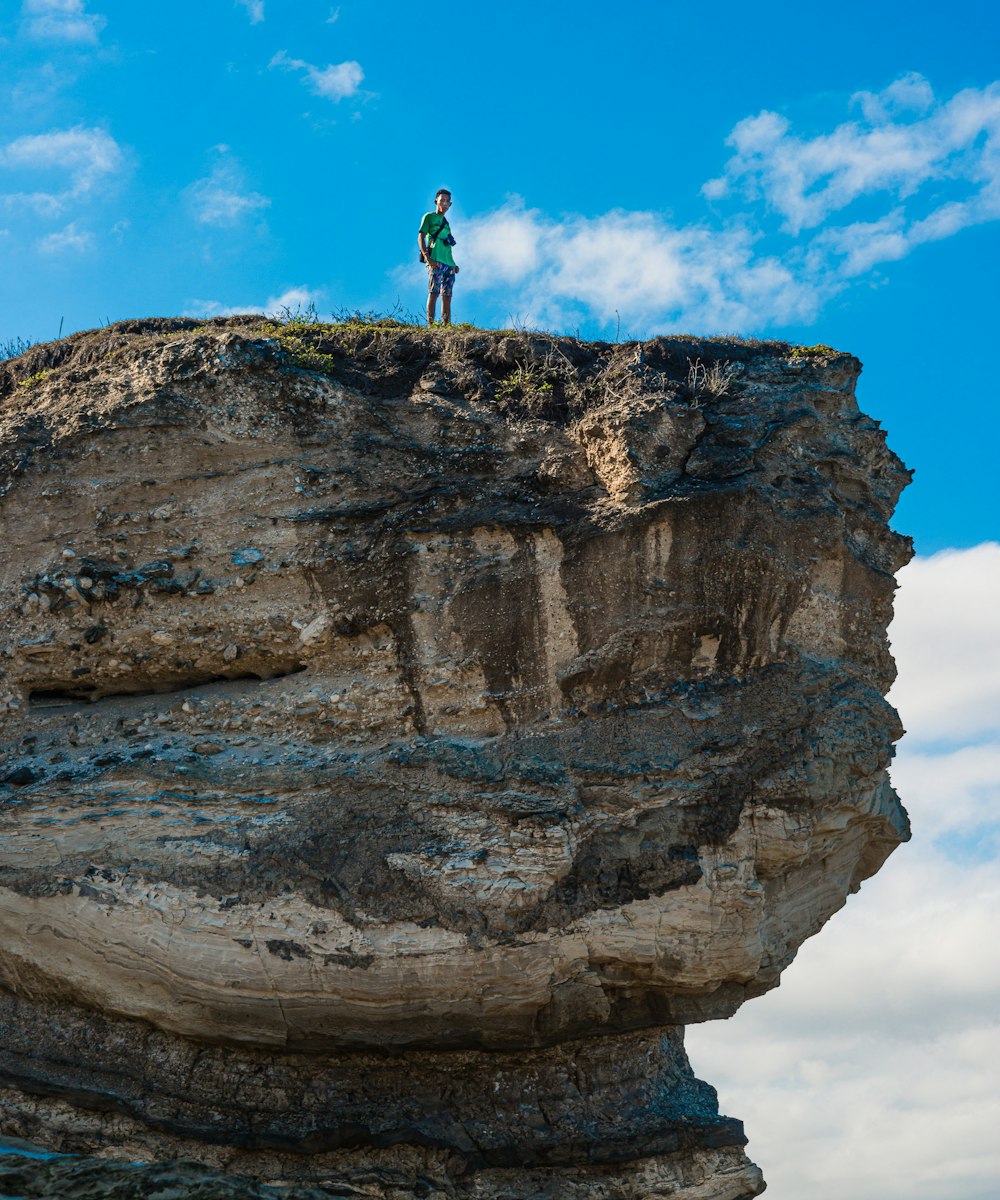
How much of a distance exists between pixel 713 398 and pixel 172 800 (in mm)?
5868

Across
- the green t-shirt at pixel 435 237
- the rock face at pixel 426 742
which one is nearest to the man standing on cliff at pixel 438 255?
the green t-shirt at pixel 435 237

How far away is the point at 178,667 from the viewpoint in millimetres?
12367

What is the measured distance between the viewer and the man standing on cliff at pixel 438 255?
15.8 metres

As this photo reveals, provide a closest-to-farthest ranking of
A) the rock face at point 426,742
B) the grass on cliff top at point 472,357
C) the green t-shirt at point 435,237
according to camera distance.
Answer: the rock face at point 426,742
the grass on cliff top at point 472,357
the green t-shirt at point 435,237

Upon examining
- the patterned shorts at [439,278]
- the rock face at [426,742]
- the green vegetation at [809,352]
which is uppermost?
the patterned shorts at [439,278]

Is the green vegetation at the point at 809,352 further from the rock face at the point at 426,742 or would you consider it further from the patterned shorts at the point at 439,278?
the patterned shorts at the point at 439,278

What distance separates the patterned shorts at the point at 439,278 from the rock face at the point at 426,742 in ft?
7.77

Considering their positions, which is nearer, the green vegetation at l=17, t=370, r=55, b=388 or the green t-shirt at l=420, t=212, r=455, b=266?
the green vegetation at l=17, t=370, r=55, b=388

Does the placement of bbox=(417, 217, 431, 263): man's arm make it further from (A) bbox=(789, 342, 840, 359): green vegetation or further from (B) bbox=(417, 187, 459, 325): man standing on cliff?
(A) bbox=(789, 342, 840, 359): green vegetation

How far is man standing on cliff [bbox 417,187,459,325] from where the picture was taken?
15.8 metres

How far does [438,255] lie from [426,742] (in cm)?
630

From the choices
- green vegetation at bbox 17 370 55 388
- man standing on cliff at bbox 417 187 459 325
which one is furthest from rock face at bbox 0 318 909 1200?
man standing on cliff at bbox 417 187 459 325

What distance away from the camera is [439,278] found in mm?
15891

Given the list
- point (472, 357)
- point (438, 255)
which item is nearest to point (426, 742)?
point (472, 357)
